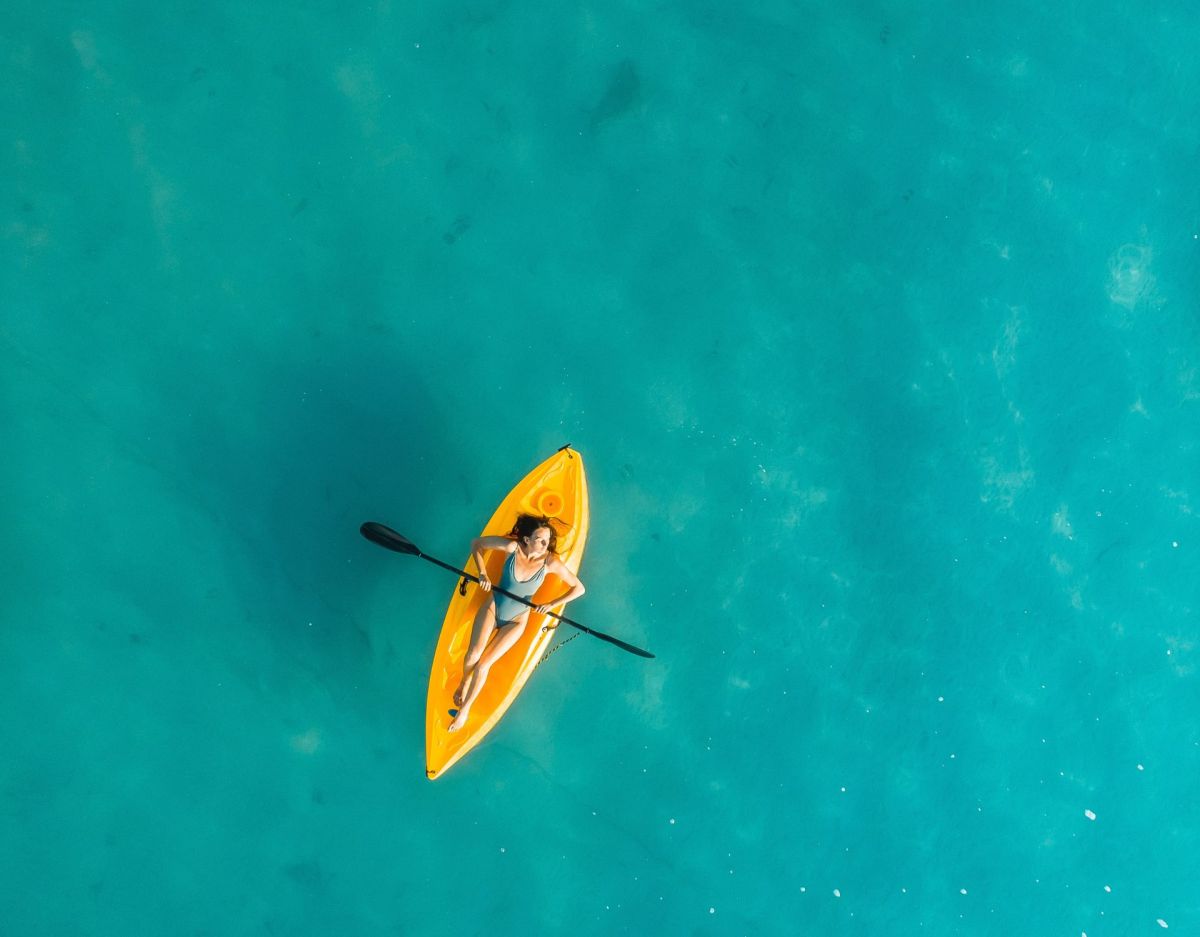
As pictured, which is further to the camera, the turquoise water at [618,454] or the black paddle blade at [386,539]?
the turquoise water at [618,454]

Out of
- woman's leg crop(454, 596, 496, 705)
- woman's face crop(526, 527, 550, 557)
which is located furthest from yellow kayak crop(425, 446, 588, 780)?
woman's face crop(526, 527, 550, 557)

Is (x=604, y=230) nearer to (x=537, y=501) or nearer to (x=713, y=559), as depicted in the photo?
(x=537, y=501)

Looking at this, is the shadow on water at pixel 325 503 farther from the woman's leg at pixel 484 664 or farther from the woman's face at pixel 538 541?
the woman's face at pixel 538 541

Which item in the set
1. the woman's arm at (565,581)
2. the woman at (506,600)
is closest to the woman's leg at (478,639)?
the woman at (506,600)

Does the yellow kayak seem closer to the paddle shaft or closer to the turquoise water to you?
the paddle shaft

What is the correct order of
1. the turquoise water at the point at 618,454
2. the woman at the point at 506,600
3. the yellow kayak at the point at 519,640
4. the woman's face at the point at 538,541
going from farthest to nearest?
the turquoise water at the point at 618,454, the yellow kayak at the point at 519,640, the woman at the point at 506,600, the woman's face at the point at 538,541

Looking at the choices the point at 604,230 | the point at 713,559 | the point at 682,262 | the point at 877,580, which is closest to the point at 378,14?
the point at 604,230
